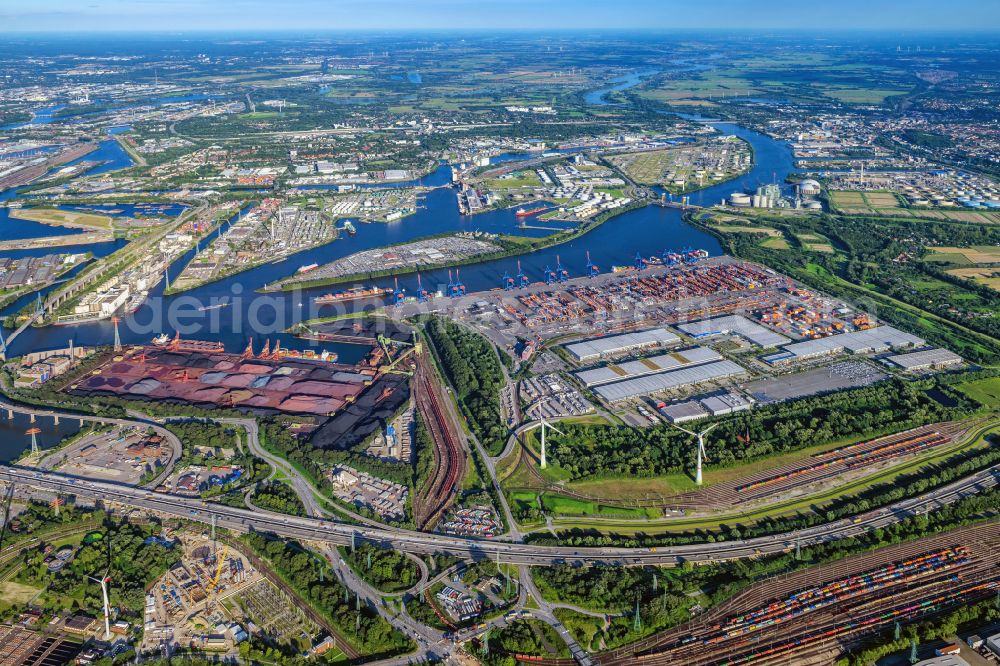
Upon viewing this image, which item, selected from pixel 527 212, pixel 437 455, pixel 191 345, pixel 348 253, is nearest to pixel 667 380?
pixel 437 455

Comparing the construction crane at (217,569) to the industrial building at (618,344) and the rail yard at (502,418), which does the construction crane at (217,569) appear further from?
the industrial building at (618,344)

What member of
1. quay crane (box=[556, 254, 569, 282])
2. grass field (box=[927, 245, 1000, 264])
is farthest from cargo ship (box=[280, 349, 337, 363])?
grass field (box=[927, 245, 1000, 264])

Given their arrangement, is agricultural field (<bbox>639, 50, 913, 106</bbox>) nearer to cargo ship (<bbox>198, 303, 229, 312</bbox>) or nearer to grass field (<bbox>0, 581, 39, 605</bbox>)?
cargo ship (<bbox>198, 303, 229, 312</bbox>)

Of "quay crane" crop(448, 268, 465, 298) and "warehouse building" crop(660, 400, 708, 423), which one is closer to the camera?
"warehouse building" crop(660, 400, 708, 423)

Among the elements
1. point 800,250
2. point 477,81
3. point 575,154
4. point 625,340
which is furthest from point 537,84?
point 625,340

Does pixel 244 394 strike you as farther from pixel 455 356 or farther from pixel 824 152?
pixel 824 152

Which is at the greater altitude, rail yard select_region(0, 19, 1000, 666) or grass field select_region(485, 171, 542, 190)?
grass field select_region(485, 171, 542, 190)
